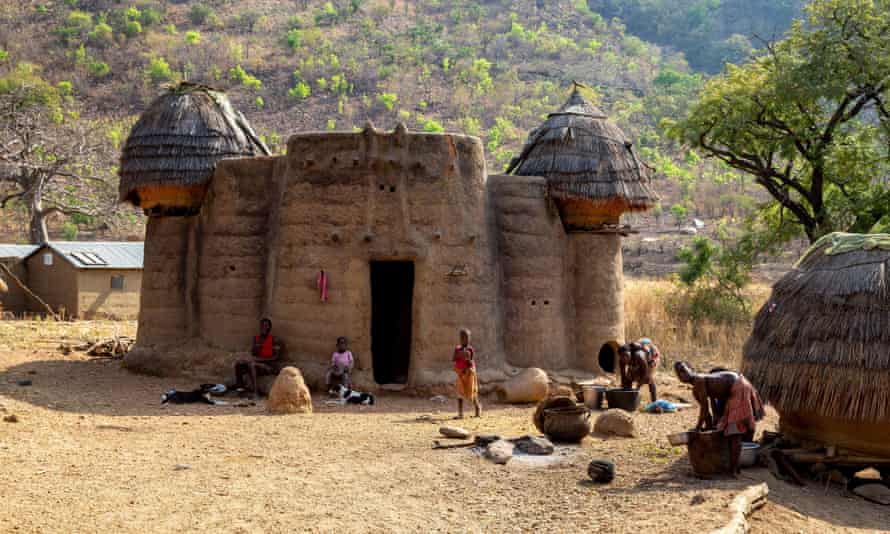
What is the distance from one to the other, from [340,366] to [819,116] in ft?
43.6

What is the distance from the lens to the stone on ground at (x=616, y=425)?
9.26 metres

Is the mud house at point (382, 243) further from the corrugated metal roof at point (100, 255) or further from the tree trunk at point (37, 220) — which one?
the tree trunk at point (37, 220)

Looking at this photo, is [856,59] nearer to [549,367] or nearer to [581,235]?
[581,235]

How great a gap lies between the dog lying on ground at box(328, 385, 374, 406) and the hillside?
96.2ft

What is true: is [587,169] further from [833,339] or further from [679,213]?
[679,213]

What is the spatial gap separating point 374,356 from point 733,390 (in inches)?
279

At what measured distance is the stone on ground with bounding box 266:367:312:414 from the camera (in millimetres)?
10180

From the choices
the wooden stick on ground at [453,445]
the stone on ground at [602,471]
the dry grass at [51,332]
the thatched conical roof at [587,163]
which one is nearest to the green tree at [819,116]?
the thatched conical roof at [587,163]

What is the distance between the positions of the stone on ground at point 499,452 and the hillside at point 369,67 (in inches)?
1284

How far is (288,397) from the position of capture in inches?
401

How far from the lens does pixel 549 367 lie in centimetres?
1223

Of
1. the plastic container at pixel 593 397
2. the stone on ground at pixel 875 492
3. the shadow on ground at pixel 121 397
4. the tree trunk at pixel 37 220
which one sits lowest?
the stone on ground at pixel 875 492

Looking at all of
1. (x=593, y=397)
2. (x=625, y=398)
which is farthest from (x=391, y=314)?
(x=625, y=398)

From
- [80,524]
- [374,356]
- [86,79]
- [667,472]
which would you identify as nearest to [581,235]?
[374,356]
